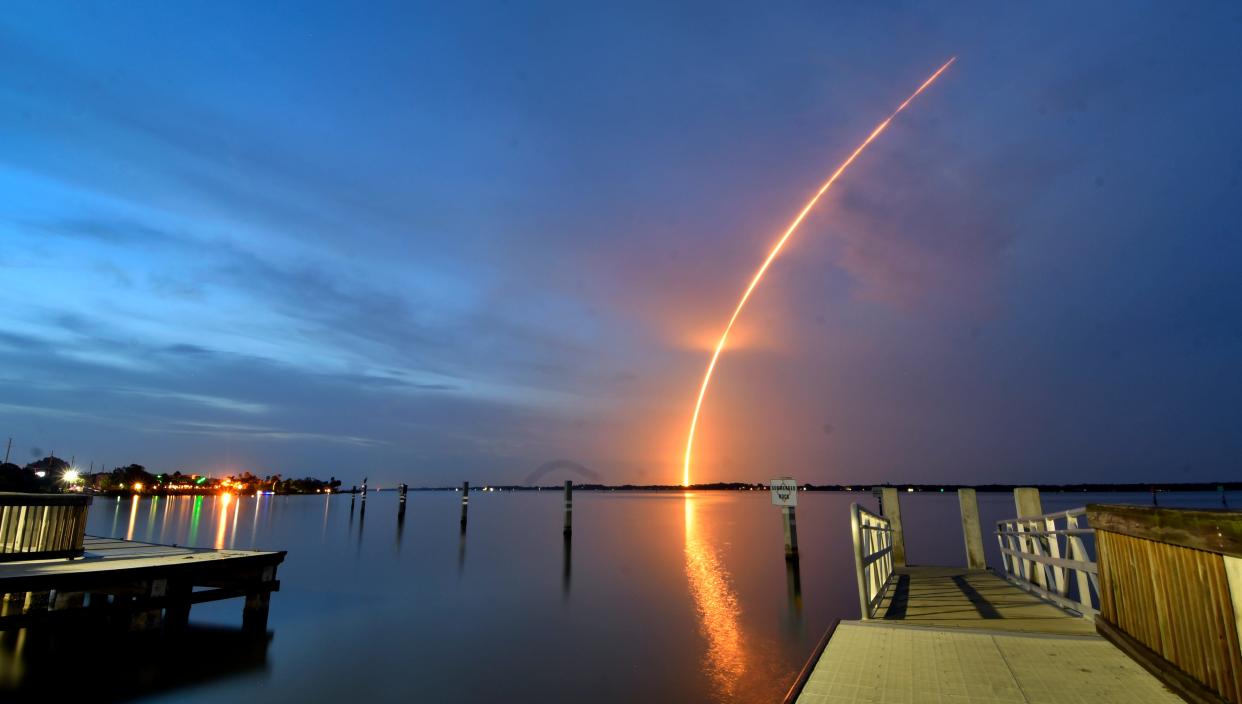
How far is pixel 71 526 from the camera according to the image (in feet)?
44.3

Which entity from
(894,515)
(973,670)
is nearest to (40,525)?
(973,670)

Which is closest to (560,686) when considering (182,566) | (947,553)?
(182,566)

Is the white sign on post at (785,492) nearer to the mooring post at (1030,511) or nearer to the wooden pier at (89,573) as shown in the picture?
the mooring post at (1030,511)

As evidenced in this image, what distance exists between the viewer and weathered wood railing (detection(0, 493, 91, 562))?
1235 cm

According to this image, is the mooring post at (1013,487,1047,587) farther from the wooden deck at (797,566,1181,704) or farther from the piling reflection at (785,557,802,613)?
the piling reflection at (785,557,802,613)

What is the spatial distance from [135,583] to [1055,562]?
1828 centimetres

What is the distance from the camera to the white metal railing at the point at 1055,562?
25.2 feet

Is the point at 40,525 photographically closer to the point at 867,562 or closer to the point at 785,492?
the point at 867,562

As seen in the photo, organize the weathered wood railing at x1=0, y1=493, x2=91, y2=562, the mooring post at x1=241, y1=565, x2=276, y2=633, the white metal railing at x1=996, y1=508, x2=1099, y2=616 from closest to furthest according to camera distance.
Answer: the white metal railing at x1=996, y1=508, x2=1099, y2=616 → the weathered wood railing at x1=0, y1=493, x2=91, y2=562 → the mooring post at x1=241, y1=565, x2=276, y2=633

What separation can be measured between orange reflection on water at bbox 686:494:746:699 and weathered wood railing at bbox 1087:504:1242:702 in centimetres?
842

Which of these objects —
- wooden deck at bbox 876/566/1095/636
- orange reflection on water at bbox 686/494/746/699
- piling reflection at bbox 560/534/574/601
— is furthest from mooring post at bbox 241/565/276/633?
wooden deck at bbox 876/566/1095/636

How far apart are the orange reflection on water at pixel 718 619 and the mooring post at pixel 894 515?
16.9 ft

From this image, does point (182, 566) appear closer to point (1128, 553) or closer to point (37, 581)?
point (37, 581)

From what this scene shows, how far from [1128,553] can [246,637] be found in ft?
61.2
